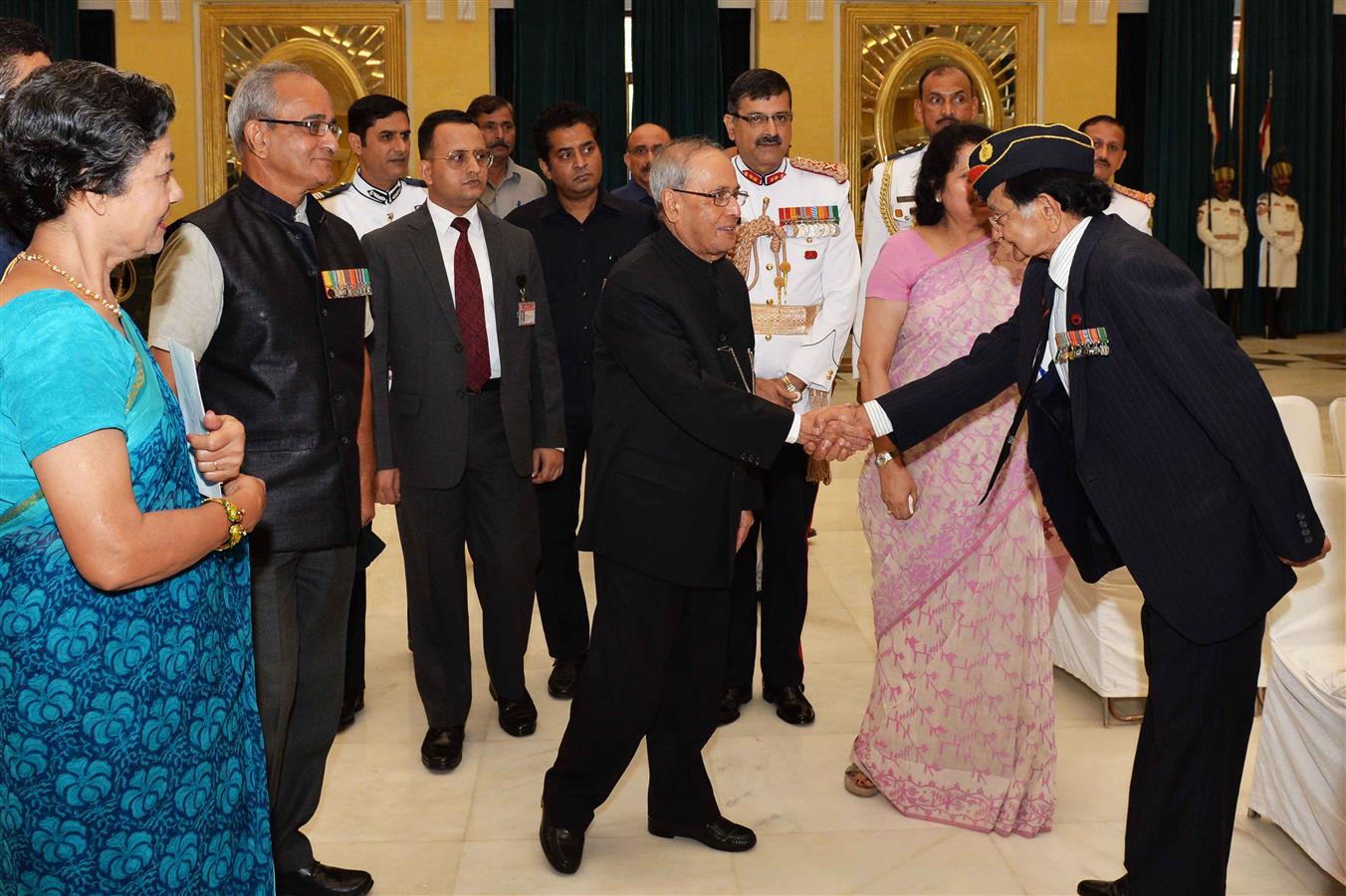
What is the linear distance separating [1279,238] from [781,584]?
12.3 meters

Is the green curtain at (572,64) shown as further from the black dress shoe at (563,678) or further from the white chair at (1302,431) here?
the white chair at (1302,431)

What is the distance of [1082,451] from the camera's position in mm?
2484

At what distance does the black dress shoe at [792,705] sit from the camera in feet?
12.9

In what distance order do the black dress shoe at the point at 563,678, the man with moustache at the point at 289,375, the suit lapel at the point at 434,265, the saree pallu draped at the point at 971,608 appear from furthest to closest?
the black dress shoe at the point at 563,678
the suit lapel at the point at 434,265
the saree pallu draped at the point at 971,608
the man with moustache at the point at 289,375

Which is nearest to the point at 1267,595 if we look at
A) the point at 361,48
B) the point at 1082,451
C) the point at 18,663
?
the point at 1082,451

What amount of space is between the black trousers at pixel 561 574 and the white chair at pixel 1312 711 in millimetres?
2029

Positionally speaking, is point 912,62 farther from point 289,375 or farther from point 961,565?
point 289,375

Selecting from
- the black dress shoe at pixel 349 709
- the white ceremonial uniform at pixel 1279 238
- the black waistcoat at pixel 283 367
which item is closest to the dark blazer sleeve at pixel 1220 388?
the black waistcoat at pixel 283 367

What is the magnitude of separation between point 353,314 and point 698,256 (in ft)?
2.45

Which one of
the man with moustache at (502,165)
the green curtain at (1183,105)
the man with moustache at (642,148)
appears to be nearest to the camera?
the man with moustache at (642,148)

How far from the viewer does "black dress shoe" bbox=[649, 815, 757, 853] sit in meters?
3.14

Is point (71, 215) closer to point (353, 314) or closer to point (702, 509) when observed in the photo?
point (353, 314)

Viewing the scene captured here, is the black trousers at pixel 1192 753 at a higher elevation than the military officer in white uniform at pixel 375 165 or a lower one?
lower

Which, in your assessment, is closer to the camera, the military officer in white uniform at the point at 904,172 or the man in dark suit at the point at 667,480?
the man in dark suit at the point at 667,480
